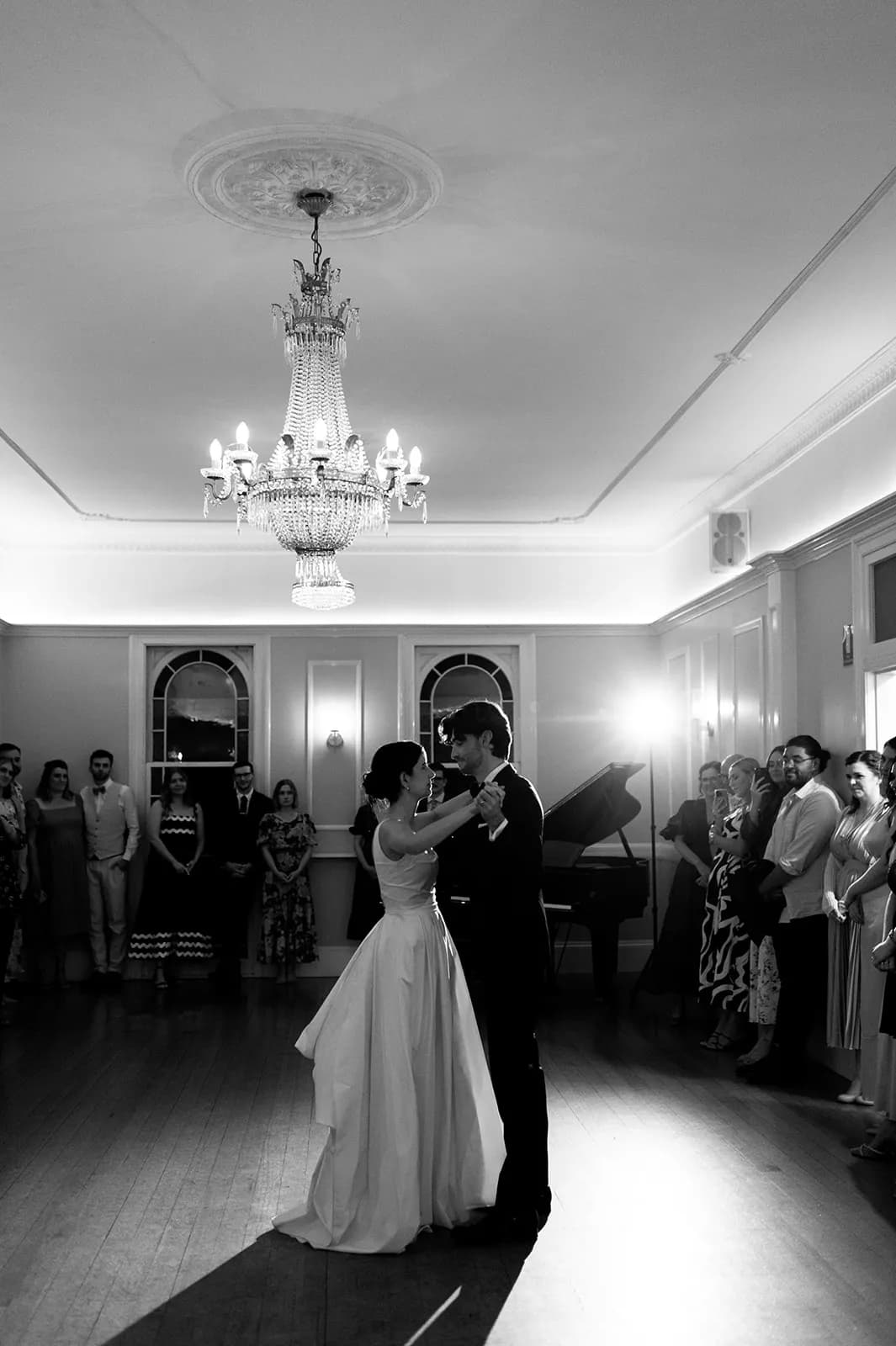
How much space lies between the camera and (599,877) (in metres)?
9.02

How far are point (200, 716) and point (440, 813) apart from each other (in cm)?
662

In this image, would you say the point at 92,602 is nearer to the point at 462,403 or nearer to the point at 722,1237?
the point at 462,403

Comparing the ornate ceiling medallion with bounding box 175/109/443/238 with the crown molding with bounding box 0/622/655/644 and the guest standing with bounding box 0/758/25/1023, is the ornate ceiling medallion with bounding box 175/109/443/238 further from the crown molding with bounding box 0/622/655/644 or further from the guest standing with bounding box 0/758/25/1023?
the crown molding with bounding box 0/622/655/644

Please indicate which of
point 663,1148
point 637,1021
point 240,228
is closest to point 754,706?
Answer: point 637,1021

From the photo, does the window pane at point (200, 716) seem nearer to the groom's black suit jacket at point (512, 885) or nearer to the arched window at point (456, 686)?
the arched window at point (456, 686)

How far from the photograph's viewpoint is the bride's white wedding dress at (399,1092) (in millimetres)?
4066

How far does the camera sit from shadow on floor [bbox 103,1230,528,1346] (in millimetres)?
3445

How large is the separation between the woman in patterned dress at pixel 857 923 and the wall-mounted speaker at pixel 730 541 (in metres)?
2.52

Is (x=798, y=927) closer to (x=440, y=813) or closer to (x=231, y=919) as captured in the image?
(x=440, y=813)

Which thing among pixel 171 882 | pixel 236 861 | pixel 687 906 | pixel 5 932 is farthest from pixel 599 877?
pixel 5 932

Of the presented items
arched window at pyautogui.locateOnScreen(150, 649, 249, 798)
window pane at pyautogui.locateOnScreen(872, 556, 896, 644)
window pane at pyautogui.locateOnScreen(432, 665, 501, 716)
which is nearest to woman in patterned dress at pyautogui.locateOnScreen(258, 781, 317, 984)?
arched window at pyautogui.locateOnScreen(150, 649, 249, 798)

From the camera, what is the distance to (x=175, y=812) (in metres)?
9.96

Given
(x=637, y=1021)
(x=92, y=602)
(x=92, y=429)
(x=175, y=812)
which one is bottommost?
(x=637, y=1021)

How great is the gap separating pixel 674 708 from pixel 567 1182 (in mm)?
5797
